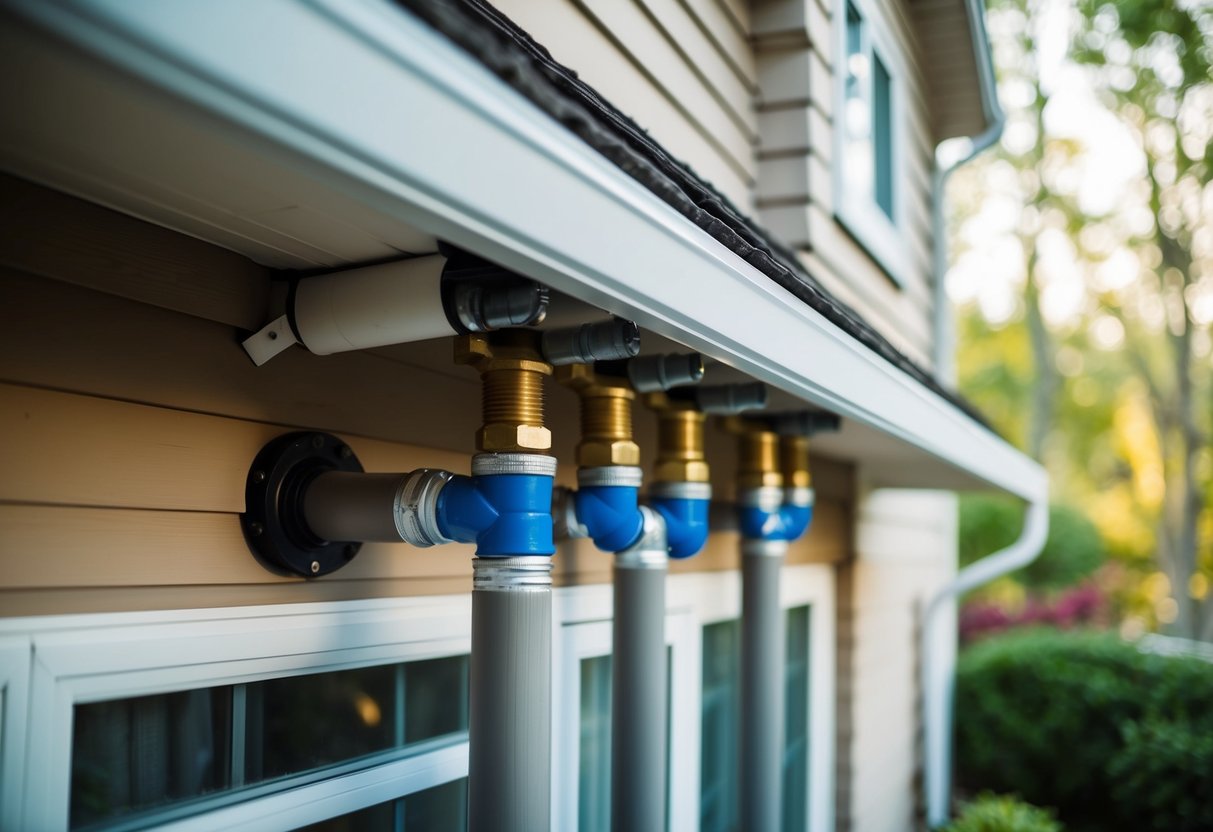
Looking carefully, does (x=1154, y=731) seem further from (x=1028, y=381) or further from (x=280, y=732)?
(x=1028, y=381)

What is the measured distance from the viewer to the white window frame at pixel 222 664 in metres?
1.11

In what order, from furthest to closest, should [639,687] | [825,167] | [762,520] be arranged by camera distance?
[825,167] → [762,520] → [639,687]

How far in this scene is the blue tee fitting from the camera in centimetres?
212

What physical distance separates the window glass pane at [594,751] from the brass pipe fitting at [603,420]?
710 mm

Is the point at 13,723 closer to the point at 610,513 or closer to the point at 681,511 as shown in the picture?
the point at 610,513

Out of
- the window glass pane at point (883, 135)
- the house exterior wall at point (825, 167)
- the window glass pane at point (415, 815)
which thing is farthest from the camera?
the window glass pane at point (883, 135)

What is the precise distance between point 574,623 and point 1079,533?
13.2 metres

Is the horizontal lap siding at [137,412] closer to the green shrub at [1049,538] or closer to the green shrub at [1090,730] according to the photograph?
the green shrub at [1090,730]

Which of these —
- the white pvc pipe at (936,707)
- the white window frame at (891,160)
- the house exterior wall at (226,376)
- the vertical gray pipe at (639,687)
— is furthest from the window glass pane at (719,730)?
the white pvc pipe at (936,707)

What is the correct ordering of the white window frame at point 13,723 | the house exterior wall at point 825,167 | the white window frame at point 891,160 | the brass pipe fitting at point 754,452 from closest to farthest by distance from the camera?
the white window frame at point 13,723 < the house exterior wall at point 825,167 < the brass pipe fitting at point 754,452 < the white window frame at point 891,160

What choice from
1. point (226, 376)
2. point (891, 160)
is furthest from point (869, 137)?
point (226, 376)

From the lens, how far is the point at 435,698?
1.82m

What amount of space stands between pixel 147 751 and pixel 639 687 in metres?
0.96

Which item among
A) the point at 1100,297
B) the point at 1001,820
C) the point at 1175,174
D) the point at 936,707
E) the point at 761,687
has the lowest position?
the point at 1001,820
